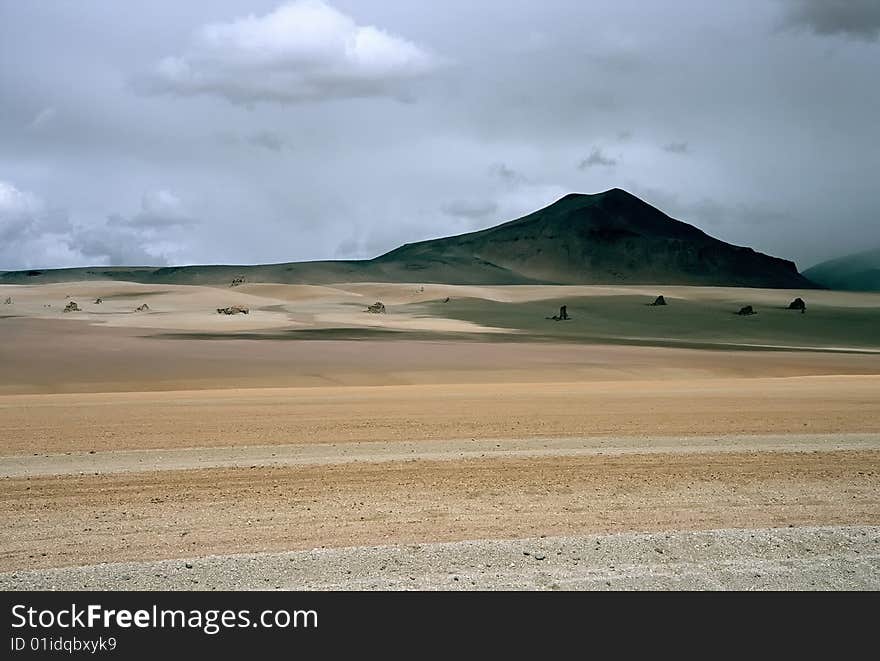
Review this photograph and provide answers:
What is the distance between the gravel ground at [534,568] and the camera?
7230 millimetres

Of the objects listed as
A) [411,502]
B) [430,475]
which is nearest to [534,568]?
[411,502]

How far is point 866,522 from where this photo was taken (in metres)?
9.33

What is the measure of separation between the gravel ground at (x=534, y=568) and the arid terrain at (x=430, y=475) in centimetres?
2

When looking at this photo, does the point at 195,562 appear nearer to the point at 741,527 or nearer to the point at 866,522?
the point at 741,527

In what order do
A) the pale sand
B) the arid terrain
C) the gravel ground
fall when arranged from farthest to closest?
the pale sand → the arid terrain → the gravel ground

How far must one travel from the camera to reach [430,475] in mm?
11992

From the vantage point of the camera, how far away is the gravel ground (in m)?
7.23

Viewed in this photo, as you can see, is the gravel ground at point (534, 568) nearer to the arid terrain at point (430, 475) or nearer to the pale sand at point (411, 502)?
the arid terrain at point (430, 475)

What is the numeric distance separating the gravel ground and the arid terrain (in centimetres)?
2

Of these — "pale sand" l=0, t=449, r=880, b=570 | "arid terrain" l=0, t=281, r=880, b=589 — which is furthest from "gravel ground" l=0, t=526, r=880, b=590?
"pale sand" l=0, t=449, r=880, b=570

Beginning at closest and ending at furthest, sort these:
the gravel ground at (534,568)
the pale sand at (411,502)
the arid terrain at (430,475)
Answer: the gravel ground at (534,568)
the arid terrain at (430,475)
the pale sand at (411,502)

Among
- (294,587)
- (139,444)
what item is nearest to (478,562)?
(294,587)

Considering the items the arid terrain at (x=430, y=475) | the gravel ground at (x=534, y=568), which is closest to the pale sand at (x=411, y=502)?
the arid terrain at (x=430, y=475)

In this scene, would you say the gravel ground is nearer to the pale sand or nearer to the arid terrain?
the arid terrain
